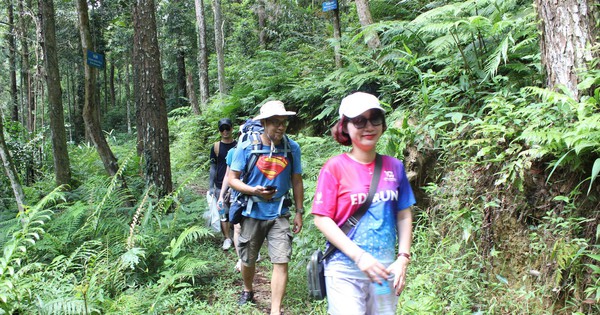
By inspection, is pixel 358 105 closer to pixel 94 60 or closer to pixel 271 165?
pixel 271 165

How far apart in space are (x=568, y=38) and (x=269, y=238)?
10.9 feet

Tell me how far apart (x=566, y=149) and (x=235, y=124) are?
959 centimetres

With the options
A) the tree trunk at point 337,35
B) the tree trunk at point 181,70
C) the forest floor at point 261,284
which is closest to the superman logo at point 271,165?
the forest floor at point 261,284

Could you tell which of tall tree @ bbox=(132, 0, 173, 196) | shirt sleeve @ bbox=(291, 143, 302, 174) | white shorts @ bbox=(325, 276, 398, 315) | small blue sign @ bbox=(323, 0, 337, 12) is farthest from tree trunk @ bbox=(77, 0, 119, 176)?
white shorts @ bbox=(325, 276, 398, 315)

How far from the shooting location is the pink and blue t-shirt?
2.16m

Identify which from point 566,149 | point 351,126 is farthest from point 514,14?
point 351,126

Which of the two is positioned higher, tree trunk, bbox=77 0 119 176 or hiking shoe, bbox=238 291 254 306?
tree trunk, bbox=77 0 119 176

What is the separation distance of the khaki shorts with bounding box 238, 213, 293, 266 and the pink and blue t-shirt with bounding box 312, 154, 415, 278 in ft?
5.34

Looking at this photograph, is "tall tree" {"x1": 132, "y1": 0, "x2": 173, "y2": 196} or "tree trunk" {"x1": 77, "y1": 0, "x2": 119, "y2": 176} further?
"tree trunk" {"x1": 77, "y1": 0, "x2": 119, "y2": 176}

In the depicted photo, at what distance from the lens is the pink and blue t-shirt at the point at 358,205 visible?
216cm

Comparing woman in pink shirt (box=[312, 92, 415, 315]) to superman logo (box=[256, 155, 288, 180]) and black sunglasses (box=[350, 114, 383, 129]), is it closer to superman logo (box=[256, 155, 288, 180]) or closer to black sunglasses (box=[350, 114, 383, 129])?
black sunglasses (box=[350, 114, 383, 129])

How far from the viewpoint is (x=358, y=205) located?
7.07 ft

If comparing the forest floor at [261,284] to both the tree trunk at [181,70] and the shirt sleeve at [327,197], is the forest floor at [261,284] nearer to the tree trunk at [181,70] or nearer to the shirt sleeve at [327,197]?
the shirt sleeve at [327,197]

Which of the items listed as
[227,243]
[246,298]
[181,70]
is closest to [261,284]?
[246,298]
